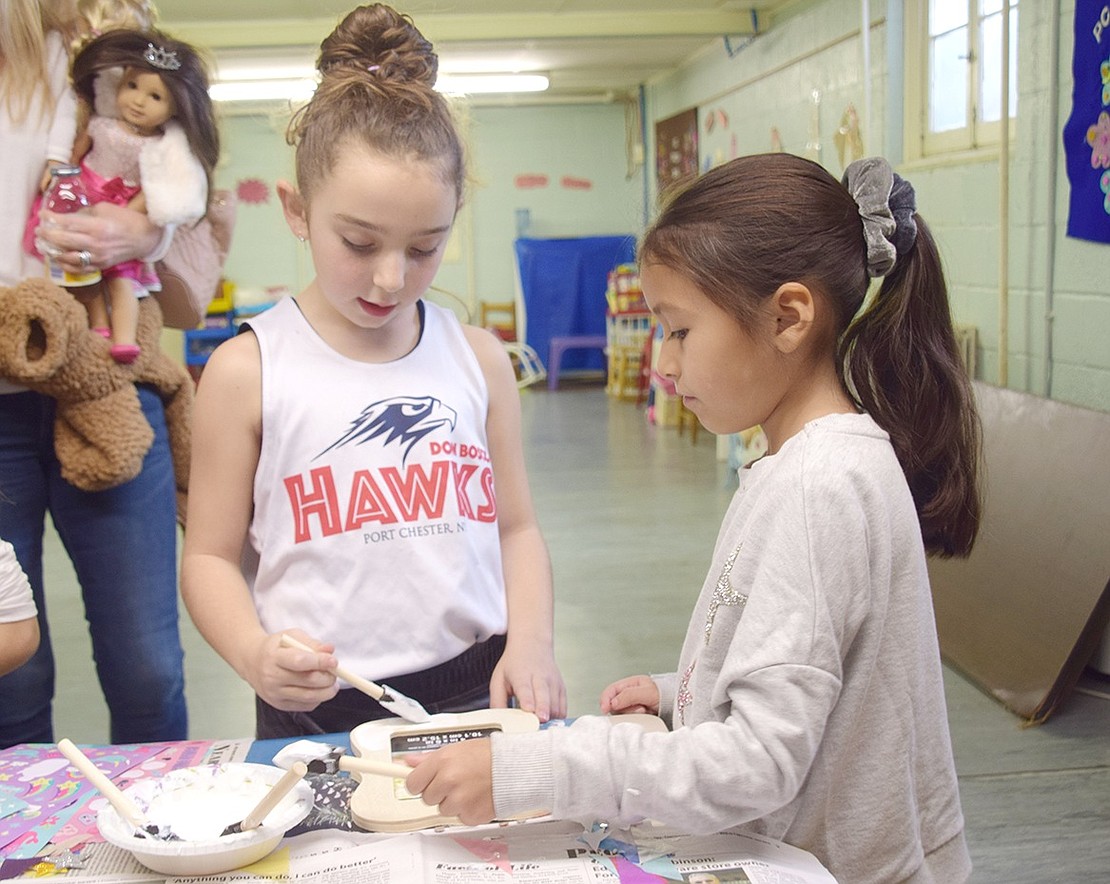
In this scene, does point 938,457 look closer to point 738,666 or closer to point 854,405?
point 854,405

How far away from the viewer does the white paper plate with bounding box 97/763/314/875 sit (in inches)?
33.1

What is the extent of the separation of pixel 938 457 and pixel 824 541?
248mm

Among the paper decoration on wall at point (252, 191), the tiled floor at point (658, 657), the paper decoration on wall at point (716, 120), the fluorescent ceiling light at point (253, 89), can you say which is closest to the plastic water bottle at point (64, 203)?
the tiled floor at point (658, 657)

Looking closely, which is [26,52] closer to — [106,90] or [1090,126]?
[106,90]

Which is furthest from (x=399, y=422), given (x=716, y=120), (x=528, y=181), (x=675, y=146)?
(x=528, y=181)

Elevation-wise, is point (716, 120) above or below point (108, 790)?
above

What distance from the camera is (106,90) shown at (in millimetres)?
1632

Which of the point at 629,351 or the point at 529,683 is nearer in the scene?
the point at 529,683

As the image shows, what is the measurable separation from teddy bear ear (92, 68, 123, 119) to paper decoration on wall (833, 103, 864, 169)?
12.2 ft

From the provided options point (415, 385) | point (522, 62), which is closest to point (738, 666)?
point (415, 385)

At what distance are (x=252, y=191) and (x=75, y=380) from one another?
8.54m

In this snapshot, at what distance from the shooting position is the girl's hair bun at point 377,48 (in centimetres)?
125

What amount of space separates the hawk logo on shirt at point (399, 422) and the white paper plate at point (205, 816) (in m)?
0.39

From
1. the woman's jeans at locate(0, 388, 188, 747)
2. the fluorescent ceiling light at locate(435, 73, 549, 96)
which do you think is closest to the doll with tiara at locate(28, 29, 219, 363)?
the woman's jeans at locate(0, 388, 188, 747)
